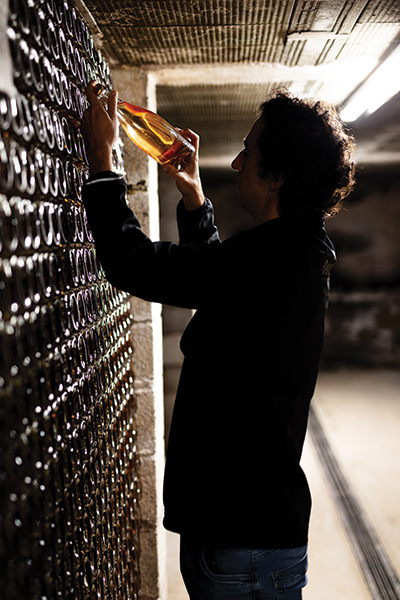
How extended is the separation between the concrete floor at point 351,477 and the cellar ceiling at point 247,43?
8.63 ft

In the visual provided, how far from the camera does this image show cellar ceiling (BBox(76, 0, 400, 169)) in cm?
149

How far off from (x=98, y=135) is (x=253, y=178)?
0.43 m

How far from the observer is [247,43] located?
5.89 feet

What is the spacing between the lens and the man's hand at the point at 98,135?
116 cm

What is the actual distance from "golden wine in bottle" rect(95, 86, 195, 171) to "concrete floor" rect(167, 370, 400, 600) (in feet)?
7.77

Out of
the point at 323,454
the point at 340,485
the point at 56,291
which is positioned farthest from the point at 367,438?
the point at 56,291

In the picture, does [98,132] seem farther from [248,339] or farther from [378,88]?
[378,88]

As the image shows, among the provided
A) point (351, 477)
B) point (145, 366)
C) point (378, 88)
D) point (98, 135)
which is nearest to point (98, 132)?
point (98, 135)

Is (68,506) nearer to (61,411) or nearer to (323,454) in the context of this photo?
(61,411)

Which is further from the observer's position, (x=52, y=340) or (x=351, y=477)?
(x=351, y=477)

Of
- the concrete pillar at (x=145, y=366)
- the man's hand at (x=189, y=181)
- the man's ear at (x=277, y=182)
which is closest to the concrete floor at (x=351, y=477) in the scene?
the concrete pillar at (x=145, y=366)

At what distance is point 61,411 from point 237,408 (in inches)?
A: 16.9

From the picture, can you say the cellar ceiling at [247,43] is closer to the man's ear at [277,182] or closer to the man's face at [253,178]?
Answer: the man's face at [253,178]

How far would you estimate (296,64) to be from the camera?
2061 mm
